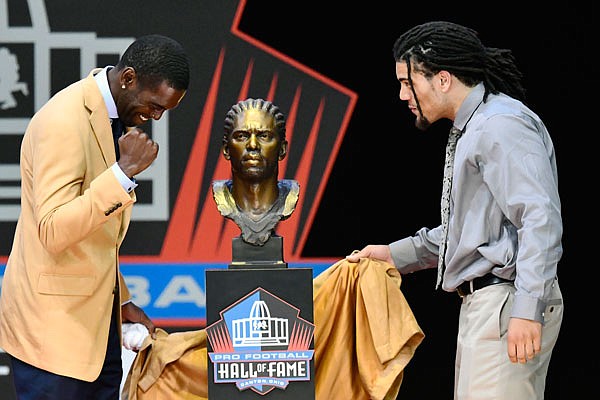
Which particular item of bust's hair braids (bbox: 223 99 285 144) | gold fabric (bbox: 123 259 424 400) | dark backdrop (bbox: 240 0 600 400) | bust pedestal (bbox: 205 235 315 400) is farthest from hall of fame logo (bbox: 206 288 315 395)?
dark backdrop (bbox: 240 0 600 400)

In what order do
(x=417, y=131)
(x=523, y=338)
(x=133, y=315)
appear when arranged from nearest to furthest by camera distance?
(x=523, y=338) → (x=133, y=315) → (x=417, y=131)

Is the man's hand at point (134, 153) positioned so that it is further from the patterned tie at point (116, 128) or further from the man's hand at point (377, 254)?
the man's hand at point (377, 254)

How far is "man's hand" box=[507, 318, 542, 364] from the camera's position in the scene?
2254 mm

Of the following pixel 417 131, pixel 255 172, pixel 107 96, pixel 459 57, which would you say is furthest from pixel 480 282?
pixel 417 131

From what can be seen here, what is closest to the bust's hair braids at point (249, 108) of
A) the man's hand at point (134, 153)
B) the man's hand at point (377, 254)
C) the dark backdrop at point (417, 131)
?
the man's hand at point (377, 254)

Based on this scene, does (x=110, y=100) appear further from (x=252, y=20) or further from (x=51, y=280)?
(x=252, y=20)

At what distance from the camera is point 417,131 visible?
4277 millimetres

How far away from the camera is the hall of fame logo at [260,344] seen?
2850mm

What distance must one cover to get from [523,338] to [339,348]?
888mm

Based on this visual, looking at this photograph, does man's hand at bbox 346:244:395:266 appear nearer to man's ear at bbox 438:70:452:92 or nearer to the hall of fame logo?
the hall of fame logo

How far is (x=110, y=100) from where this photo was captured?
99.0 inches

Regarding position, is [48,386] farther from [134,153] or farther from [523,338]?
[523,338]

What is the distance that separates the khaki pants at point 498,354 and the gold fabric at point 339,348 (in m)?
0.50

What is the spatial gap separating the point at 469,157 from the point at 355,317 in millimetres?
842
